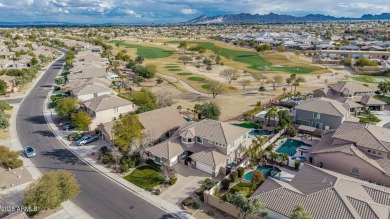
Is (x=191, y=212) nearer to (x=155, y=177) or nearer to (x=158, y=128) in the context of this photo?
(x=155, y=177)

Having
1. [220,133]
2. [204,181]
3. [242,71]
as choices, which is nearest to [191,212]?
[204,181]

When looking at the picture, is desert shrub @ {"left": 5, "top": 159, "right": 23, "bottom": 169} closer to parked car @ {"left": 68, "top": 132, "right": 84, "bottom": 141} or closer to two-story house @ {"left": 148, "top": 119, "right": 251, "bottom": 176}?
parked car @ {"left": 68, "top": 132, "right": 84, "bottom": 141}

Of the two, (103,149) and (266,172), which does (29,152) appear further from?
(266,172)

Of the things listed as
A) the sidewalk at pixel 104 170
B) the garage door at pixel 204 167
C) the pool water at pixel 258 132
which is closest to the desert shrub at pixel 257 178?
the garage door at pixel 204 167

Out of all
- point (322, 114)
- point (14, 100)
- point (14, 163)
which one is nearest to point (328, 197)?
point (322, 114)

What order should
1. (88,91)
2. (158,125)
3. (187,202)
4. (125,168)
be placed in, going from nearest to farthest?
(187,202) → (125,168) → (158,125) → (88,91)

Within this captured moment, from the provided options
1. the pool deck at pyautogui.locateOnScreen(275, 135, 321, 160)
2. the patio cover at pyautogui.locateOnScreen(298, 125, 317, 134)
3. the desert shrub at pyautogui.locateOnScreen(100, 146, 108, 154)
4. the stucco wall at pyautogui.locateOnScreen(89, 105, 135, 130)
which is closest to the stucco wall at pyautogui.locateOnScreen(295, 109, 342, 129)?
the patio cover at pyautogui.locateOnScreen(298, 125, 317, 134)
